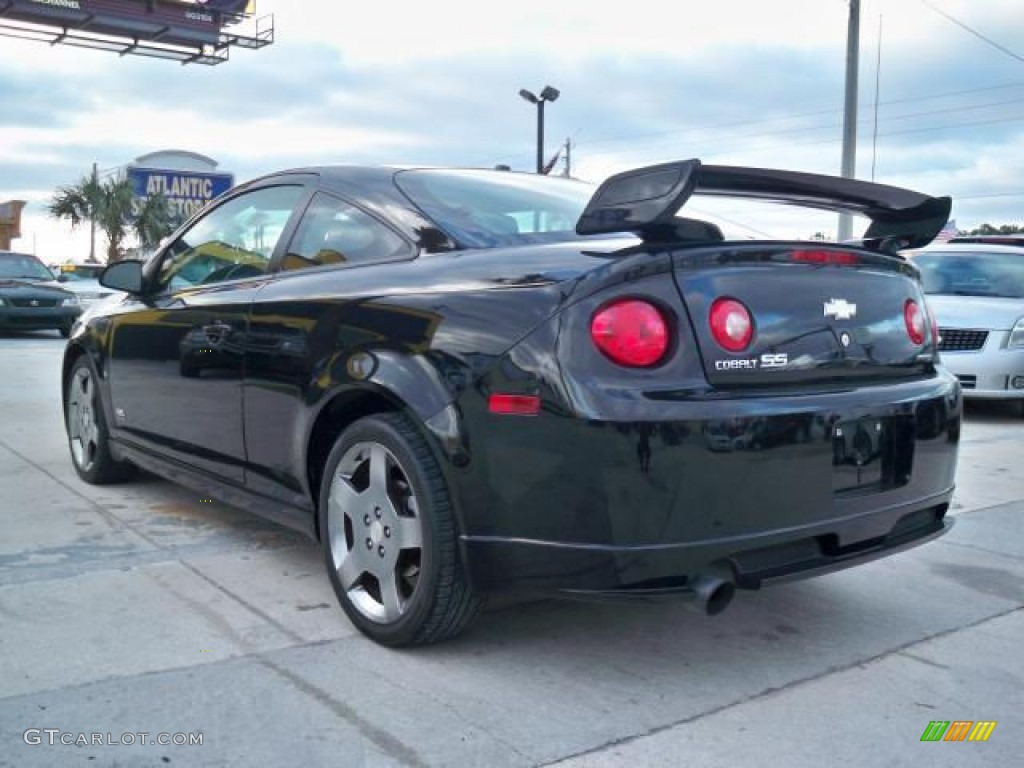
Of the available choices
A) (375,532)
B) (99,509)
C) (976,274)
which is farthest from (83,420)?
(976,274)

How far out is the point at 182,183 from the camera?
38.8 meters

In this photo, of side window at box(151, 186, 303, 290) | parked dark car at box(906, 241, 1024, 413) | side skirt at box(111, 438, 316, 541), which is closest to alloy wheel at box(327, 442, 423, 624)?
side skirt at box(111, 438, 316, 541)

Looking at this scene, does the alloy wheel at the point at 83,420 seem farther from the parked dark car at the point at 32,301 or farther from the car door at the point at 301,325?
the parked dark car at the point at 32,301

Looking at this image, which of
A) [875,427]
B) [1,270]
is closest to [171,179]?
[1,270]

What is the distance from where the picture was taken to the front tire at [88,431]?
5.07 meters

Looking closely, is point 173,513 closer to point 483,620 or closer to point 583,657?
point 483,620

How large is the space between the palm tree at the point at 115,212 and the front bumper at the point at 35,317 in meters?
25.1

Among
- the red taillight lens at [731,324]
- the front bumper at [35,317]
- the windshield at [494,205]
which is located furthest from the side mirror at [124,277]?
the front bumper at [35,317]

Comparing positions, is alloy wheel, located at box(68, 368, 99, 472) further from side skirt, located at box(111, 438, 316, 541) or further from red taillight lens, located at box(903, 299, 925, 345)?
red taillight lens, located at box(903, 299, 925, 345)

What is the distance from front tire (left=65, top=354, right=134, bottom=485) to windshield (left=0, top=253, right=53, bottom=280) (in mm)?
13351

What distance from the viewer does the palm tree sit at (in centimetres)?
4197

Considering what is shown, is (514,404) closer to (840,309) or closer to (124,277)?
(840,309)

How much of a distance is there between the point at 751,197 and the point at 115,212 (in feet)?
146

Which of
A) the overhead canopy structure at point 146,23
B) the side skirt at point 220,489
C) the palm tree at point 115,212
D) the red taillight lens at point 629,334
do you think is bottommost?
the side skirt at point 220,489
